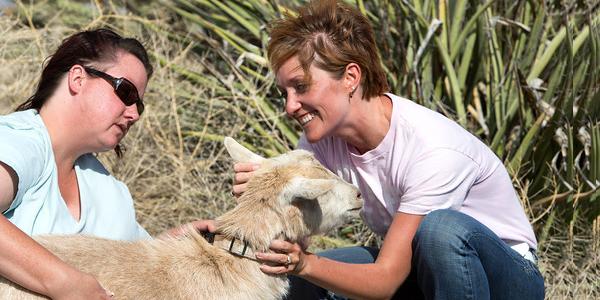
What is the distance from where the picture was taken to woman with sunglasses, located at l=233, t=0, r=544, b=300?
266 cm

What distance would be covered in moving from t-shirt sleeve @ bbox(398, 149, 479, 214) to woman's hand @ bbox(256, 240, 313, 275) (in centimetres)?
60

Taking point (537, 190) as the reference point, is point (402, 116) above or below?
above

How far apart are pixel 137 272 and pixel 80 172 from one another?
2.70 ft

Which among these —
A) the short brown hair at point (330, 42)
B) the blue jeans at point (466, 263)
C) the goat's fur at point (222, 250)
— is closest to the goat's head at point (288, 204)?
the goat's fur at point (222, 250)

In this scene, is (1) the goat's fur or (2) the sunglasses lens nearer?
(1) the goat's fur

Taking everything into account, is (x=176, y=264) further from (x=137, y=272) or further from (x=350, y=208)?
(x=350, y=208)

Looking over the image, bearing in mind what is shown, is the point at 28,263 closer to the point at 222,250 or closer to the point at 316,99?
the point at 222,250

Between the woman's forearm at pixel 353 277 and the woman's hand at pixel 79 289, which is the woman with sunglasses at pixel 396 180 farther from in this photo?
the woman's hand at pixel 79 289

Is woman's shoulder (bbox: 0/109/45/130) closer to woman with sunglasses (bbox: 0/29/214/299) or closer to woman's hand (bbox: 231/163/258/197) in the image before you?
woman with sunglasses (bbox: 0/29/214/299)

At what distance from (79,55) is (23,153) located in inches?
26.3

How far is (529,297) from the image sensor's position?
2857mm

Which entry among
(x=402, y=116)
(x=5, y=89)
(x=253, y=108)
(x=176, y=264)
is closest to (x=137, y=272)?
(x=176, y=264)

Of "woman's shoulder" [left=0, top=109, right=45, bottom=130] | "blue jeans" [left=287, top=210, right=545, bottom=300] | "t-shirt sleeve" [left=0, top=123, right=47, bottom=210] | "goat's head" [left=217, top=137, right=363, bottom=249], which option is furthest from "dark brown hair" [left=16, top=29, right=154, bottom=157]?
"blue jeans" [left=287, top=210, right=545, bottom=300]

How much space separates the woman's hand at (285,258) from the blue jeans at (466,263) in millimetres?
618
